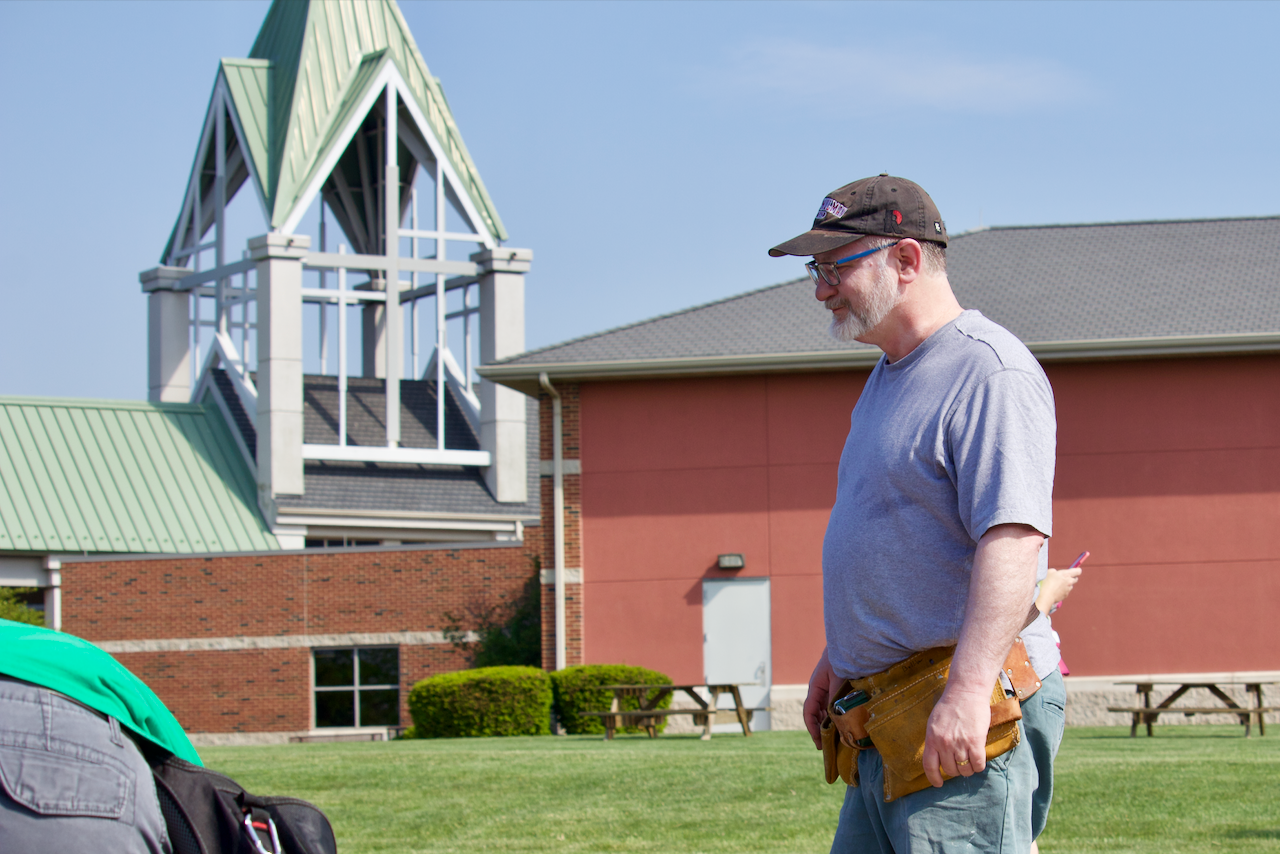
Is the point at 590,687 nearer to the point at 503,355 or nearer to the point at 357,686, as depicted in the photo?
the point at 357,686

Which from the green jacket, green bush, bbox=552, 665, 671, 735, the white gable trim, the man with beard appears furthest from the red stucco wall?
the green jacket

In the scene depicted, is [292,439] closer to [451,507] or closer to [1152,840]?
[451,507]

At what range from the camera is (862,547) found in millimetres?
3418

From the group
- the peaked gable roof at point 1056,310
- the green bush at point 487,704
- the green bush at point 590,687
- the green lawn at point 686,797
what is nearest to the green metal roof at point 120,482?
the green bush at point 487,704

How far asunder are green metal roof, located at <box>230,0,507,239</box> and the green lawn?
75.8 feet

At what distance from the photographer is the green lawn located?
824 cm

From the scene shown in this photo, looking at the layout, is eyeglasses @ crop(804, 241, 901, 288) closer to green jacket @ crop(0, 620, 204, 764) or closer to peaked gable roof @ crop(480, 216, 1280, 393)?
green jacket @ crop(0, 620, 204, 764)

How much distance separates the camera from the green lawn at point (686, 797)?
8242 mm

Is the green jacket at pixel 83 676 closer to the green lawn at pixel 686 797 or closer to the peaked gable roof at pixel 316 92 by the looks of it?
the green lawn at pixel 686 797

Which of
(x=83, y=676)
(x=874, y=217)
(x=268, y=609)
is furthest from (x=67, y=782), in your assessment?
(x=268, y=609)

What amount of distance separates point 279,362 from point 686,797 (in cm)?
2478

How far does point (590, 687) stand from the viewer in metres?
22.5

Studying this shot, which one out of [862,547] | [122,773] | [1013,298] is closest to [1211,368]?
[1013,298]

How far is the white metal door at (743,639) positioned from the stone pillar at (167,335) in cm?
1991
